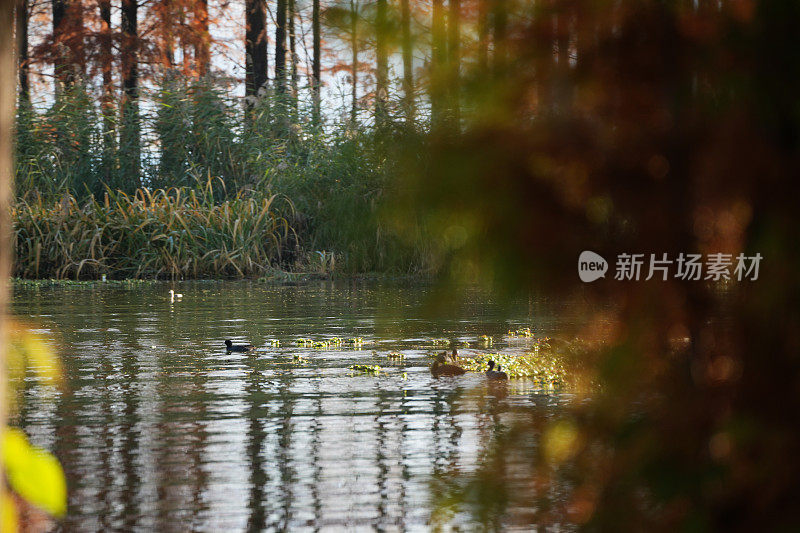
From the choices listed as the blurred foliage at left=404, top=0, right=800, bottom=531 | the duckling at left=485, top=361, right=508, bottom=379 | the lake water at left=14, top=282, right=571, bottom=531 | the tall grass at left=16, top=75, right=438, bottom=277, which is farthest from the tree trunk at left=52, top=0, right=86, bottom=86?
the blurred foliage at left=404, top=0, right=800, bottom=531

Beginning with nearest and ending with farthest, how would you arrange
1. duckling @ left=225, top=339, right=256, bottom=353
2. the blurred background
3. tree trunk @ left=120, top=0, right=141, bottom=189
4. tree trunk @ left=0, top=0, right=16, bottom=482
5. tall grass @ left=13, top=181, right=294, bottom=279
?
tree trunk @ left=0, top=0, right=16, bottom=482 → the blurred background → duckling @ left=225, top=339, right=256, bottom=353 → tall grass @ left=13, top=181, right=294, bottom=279 → tree trunk @ left=120, top=0, right=141, bottom=189

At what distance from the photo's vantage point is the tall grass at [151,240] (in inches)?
890

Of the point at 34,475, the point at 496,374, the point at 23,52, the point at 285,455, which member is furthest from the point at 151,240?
the point at 34,475

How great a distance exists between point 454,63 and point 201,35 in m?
30.2

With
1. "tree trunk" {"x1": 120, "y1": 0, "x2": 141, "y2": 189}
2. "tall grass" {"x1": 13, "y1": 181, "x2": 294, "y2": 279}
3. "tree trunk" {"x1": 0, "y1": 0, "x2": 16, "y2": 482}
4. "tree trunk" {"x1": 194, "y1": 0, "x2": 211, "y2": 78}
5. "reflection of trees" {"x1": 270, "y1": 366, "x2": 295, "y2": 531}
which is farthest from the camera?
"tree trunk" {"x1": 194, "y1": 0, "x2": 211, "y2": 78}

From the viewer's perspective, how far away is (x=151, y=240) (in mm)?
22797

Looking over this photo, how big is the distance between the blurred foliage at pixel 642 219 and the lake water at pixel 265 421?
7.8 inches

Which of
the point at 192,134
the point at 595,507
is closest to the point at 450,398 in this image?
the point at 595,507

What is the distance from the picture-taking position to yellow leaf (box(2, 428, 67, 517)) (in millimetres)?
1375

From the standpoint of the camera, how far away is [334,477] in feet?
19.1

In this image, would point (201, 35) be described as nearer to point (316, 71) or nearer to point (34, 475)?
point (316, 71)

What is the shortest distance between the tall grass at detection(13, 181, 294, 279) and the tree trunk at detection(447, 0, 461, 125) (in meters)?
19.9

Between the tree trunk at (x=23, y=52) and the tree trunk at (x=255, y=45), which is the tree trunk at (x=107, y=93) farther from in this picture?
the tree trunk at (x=255, y=45)

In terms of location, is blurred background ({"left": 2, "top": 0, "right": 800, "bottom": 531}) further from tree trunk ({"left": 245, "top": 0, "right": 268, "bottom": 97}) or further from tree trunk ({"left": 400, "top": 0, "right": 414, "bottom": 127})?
tree trunk ({"left": 245, "top": 0, "right": 268, "bottom": 97})
